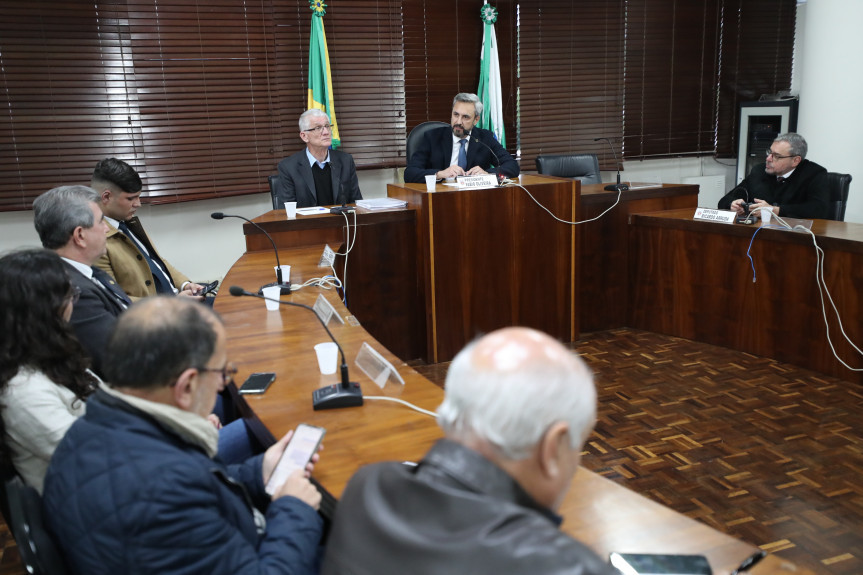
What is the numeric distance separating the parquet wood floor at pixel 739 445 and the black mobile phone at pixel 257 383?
112 centimetres

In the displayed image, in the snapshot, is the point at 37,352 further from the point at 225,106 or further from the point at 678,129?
the point at 678,129

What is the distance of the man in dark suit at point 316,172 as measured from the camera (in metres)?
4.14

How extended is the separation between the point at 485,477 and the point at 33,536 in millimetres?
802

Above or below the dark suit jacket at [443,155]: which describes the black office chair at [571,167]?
below

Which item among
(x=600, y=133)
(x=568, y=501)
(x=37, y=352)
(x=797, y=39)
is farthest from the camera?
(x=797, y=39)

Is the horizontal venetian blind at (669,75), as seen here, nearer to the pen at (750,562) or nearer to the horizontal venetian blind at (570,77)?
the horizontal venetian blind at (570,77)

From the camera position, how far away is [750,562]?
1.12 metres

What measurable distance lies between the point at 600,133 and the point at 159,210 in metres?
3.63

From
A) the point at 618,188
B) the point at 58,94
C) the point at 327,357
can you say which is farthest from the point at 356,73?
the point at 327,357

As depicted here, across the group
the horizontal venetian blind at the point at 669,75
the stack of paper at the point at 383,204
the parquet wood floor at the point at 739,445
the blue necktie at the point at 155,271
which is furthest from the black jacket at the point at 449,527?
the horizontal venetian blind at the point at 669,75

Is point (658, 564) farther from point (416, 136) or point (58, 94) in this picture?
point (58, 94)

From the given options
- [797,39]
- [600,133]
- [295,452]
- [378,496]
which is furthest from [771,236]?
[797,39]

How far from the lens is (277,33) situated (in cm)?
493

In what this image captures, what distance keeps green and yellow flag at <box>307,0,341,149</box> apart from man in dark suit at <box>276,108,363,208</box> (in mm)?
769
